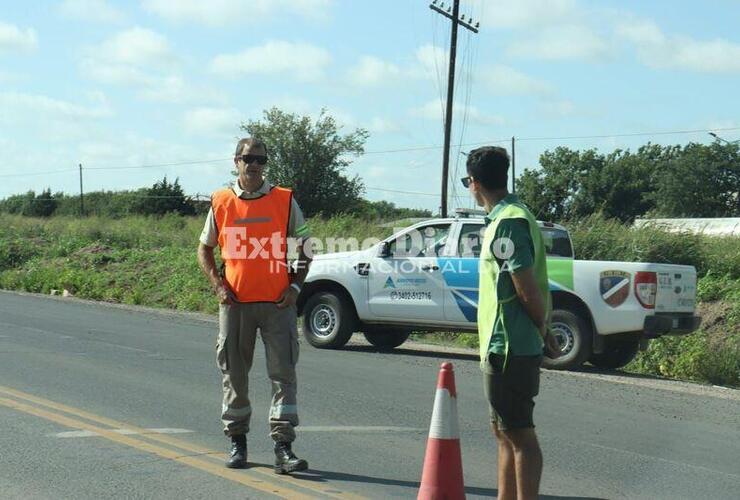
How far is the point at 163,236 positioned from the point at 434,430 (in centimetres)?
2976

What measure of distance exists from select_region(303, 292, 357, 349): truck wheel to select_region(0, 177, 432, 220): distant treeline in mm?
46246

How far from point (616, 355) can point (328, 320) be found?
397 cm

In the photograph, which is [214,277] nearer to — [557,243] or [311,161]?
[557,243]

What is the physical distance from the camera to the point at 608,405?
1045 centimetres

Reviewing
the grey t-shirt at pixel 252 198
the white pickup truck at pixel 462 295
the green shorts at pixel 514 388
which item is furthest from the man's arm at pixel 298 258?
the white pickup truck at pixel 462 295

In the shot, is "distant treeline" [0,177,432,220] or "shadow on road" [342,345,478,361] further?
"distant treeline" [0,177,432,220]

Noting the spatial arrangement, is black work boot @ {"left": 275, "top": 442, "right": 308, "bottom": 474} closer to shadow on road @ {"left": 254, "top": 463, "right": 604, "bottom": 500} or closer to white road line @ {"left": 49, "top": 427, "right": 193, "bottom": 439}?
shadow on road @ {"left": 254, "top": 463, "right": 604, "bottom": 500}

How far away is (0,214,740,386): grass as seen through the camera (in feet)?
50.3

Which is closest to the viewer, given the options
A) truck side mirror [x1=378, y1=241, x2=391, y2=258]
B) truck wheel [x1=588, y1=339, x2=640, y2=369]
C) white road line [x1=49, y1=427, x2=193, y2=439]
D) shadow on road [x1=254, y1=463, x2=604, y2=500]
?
shadow on road [x1=254, y1=463, x2=604, y2=500]

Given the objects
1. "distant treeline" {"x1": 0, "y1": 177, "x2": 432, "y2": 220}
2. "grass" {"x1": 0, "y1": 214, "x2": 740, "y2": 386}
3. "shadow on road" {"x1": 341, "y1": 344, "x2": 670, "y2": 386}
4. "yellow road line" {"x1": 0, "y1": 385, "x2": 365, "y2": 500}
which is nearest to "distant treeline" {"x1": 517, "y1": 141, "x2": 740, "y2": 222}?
"distant treeline" {"x1": 0, "y1": 177, "x2": 432, "y2": 220}

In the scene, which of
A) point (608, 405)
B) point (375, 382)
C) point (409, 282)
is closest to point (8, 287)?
point (409, 282)

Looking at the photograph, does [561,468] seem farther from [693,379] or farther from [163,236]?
[163,236]

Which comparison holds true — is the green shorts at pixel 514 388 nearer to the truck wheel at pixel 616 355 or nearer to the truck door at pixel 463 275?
the truck door at pixel 463 275

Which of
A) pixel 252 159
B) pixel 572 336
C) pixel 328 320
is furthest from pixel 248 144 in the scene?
pixel 328 320
